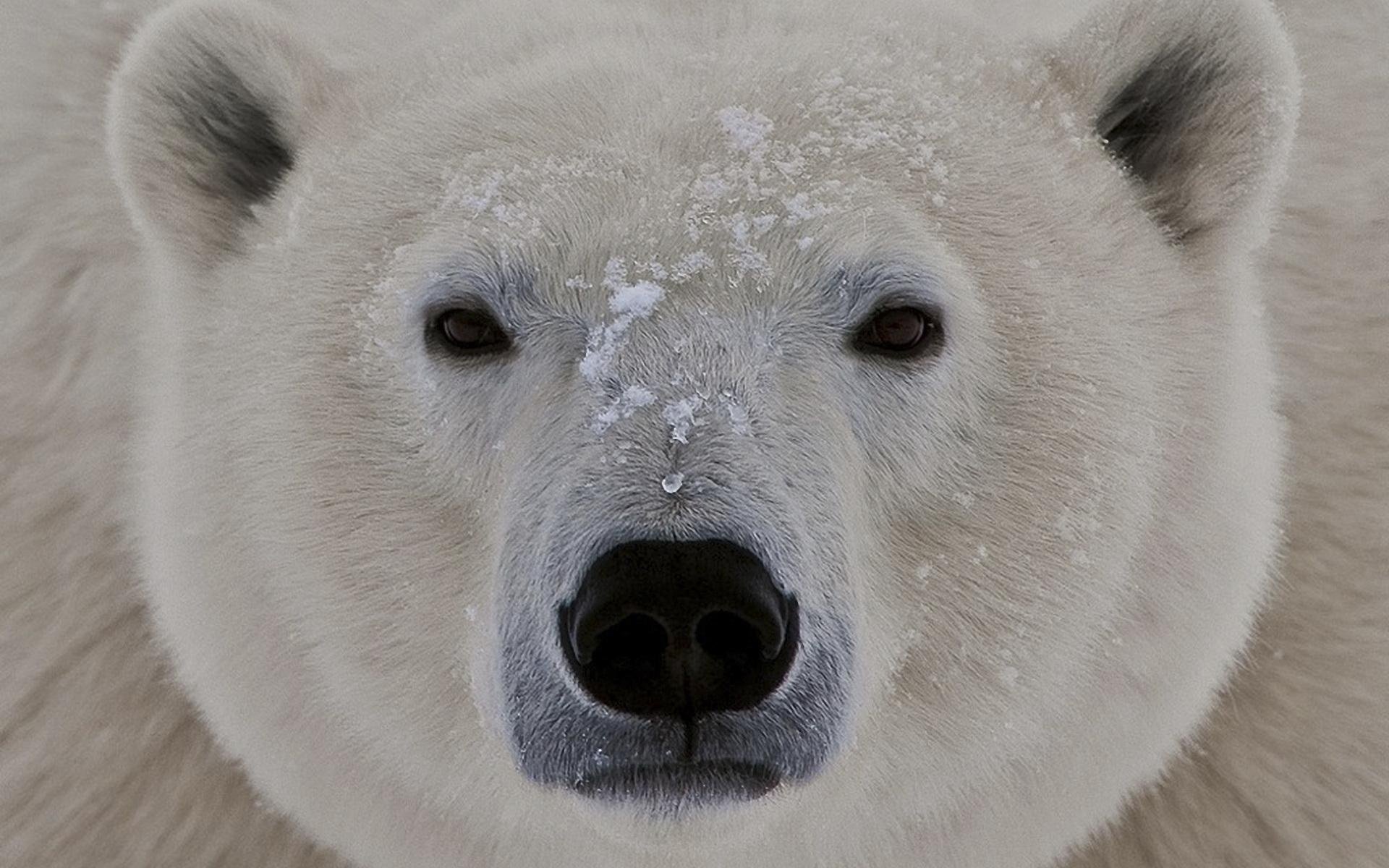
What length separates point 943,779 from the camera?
2.70 metres

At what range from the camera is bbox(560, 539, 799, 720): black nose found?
204 centimetres

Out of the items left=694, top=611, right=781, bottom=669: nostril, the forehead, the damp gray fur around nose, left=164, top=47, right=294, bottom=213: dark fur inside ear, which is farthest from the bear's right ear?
left=694, top=611, right=781, bottom=669: nostril

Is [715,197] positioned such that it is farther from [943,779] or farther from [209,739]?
[209,739]

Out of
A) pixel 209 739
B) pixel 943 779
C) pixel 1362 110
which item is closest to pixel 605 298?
pixel 943 779

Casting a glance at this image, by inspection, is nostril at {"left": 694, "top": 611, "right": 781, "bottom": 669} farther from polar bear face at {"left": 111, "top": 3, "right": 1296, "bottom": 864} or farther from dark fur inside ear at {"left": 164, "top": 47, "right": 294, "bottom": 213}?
dark fur inside ear at {"left": 164, "top": 47, "right": 294, "bottom": 213}

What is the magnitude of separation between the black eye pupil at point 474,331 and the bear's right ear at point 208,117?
56 cm

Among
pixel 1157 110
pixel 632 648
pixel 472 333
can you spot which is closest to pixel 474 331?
pixel 472 333

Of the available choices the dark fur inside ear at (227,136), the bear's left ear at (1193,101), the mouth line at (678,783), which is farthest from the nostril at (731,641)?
the dark fur inside ear at (227,136)

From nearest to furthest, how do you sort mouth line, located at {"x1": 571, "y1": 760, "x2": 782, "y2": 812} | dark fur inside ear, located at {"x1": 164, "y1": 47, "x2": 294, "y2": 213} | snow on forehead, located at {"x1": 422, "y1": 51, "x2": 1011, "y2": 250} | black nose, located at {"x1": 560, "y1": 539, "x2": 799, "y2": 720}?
black nose, located at {"x1": 560, "y1": 539, "x2": 799, "y2": 720}
mouth line, located at {"x1": 571, "y1": 760, "x2": 782, "y2": 812}
snow on forehead, located at {"x1": 422, "y1": 51, "x2": 1011, "y2": 250}
dark fur inside ear, located at {"x1": 164, "y1": 47, "x2": 294, "y2": 213}

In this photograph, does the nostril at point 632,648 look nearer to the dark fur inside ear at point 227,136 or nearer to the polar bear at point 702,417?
the polar bear at point 702,417

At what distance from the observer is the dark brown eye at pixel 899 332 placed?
2.48 m

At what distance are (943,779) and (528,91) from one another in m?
1.32

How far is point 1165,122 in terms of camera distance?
281 centimetres

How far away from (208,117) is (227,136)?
0.16 ft
